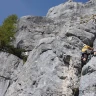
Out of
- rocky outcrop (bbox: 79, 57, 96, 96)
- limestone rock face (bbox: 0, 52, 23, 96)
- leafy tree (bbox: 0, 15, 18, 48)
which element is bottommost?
rocky outcrop (bbox: 79, 57, 96, 96)

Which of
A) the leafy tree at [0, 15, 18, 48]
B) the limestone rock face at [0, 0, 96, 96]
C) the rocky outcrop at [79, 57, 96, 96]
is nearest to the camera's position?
the rocky outcrop at [79, 57, 96, 96]

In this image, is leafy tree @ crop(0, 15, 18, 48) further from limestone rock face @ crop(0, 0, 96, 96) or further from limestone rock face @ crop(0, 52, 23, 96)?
limestone rock face @ crop(0, 0, 96, 96)

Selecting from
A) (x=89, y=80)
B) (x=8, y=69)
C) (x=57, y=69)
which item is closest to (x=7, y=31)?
(x=8, y=69)

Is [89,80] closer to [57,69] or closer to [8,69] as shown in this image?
[57,69]

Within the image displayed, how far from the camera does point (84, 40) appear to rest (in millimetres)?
23172

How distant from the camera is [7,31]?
105ft

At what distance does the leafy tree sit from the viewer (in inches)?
1194

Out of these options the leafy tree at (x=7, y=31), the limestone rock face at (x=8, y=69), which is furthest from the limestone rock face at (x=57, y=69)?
the leafy tree at (x=7, y=31)

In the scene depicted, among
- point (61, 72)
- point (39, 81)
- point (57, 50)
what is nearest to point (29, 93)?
point (39, 81)

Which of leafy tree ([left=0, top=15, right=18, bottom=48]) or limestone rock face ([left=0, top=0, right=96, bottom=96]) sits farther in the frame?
leafy tree ([left=0, top=15, right=18, bottom=48])

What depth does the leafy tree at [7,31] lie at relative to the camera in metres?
30.3

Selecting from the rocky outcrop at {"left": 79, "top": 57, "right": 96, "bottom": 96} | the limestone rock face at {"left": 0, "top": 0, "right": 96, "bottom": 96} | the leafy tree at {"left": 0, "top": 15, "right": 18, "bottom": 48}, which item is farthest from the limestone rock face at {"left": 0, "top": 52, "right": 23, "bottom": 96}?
the rocky outcrop at {"left": 79, "top": 57, "right": 96, "bottom": 96}

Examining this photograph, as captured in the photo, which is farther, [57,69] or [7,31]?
[7,31]

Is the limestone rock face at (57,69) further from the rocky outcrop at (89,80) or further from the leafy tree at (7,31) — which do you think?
the leafy tree at (7,31)
